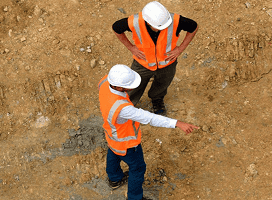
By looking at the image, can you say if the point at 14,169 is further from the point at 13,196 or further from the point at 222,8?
the point at 222,8

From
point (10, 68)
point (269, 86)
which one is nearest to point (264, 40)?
point (269, 86)

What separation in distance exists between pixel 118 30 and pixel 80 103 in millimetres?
1987

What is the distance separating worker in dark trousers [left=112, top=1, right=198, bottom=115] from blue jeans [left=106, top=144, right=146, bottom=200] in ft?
4.11

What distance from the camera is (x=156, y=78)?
4.63m

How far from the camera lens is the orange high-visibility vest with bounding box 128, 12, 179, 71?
3.90 metres

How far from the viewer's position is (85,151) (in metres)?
5.09

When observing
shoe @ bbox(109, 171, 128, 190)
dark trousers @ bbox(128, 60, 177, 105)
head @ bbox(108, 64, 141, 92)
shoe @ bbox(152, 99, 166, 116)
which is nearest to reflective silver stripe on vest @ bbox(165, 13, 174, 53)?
dark trousers @ bbox(128, 60, 177, 105)

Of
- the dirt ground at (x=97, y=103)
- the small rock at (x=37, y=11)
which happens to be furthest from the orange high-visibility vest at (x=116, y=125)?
the small rock at (x=37, y=11)

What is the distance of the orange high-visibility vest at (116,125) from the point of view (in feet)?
11.1

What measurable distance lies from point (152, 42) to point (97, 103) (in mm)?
2015

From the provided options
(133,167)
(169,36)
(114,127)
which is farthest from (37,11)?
(133,167)

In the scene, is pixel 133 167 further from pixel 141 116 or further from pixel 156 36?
pixel 156 36

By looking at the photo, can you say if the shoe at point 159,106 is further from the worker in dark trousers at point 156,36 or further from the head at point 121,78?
the head at point 121,78

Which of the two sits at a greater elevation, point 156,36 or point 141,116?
point 156,36
